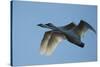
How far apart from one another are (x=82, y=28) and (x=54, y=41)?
0.43 meters

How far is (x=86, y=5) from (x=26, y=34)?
895 millimetres

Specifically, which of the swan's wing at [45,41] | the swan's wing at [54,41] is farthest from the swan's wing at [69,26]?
the swan's wing at [45,41]

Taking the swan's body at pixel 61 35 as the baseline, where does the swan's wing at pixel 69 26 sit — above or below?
above

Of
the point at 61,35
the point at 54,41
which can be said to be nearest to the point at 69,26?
the point at 61,35

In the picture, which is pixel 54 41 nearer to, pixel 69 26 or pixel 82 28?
pixel 69 26

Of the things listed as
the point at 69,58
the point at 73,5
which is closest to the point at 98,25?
the point at 73,5

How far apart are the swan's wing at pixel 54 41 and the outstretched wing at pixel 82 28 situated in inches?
9.0

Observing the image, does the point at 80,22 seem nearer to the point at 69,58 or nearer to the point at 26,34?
the point at 69,58

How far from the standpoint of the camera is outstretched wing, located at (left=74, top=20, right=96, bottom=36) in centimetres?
237

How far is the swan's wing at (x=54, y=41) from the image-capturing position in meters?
2.23

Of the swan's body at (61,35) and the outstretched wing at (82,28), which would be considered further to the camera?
the outstretched wing at (82,28)

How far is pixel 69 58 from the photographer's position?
229 cm

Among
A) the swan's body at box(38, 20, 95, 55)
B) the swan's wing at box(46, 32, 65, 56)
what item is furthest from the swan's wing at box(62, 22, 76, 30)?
the swan's wing at box(46, 32, 65, 56)

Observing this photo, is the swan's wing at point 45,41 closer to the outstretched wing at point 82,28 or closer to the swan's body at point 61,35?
the swan's body at point 61,35
